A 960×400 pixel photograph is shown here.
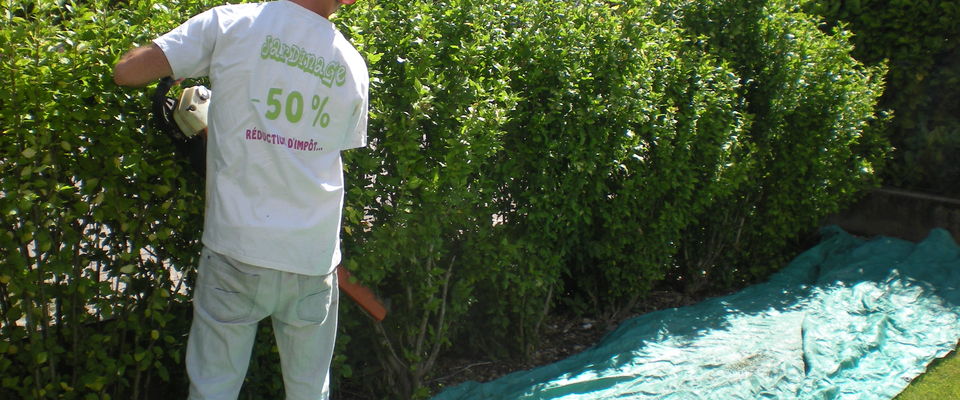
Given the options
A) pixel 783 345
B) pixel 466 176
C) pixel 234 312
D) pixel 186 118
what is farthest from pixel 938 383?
pixel 186 118

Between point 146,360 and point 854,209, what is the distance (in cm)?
646

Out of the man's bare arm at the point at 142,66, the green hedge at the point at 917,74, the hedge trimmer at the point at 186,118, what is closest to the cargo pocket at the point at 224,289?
the hedge trimmer at the point at 186,118

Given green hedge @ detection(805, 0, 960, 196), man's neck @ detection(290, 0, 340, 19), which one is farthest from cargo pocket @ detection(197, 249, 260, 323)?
green hedge @ detection(805, 0, 960, 196)

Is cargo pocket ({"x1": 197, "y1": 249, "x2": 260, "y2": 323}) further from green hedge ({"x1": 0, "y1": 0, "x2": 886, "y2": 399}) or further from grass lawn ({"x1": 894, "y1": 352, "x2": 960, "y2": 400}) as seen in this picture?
grass lawn ({"x1": 894, "y1": 352, "x2": 960, "y2": 400})

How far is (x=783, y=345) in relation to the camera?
4867 millimetres

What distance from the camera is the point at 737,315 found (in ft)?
17.6

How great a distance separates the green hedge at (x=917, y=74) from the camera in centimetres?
774

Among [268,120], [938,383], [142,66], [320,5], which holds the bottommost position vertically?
[938,383]

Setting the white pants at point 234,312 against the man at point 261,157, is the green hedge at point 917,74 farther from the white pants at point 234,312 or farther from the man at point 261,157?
the white pants at point 234,312

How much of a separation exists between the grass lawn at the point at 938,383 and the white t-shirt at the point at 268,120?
11.1 ft

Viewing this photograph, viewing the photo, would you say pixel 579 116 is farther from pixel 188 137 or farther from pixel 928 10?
pixel 928 10

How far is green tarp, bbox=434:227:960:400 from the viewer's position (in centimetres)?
435

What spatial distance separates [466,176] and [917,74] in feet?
18.8

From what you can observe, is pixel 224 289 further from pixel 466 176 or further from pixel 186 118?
pixel 466 176
